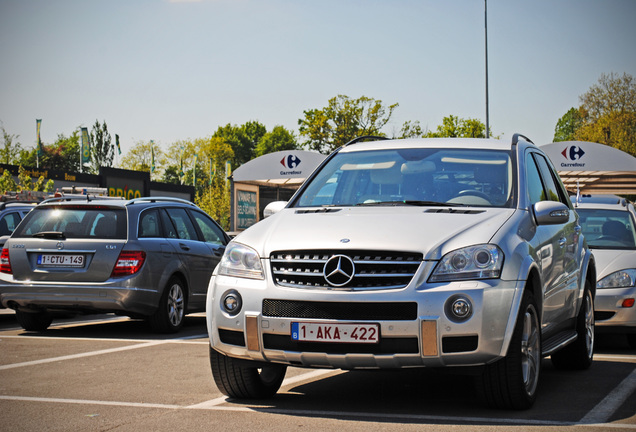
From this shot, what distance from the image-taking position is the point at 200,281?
12125mm

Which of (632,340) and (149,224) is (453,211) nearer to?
(632,340)

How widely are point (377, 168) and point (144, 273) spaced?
4.64m

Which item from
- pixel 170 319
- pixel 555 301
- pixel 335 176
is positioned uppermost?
pixel 335 176

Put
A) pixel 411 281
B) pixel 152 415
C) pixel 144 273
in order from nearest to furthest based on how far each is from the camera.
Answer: pixel 411 281, pixel 152 415, pixel 144 273

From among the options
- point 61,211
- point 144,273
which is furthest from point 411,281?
point 61,211

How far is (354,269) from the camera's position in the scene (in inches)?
214

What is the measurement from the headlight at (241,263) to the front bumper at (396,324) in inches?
6.0

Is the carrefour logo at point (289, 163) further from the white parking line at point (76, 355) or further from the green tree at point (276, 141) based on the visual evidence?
the green tree at point (276, 141)

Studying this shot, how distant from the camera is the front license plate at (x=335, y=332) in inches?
211

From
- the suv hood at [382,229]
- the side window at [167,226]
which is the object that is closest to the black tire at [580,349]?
the suv hood at [382,229]

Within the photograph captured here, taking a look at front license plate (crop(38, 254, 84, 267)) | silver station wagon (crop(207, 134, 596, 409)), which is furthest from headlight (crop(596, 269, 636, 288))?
→ front license plate (crop(38, 254, 84, 267))

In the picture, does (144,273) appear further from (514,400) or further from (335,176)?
(514,400)

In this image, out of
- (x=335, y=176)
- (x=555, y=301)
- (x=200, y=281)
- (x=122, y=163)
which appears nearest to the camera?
(x=555, y=301)

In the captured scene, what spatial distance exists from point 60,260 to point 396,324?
21.2 feet
